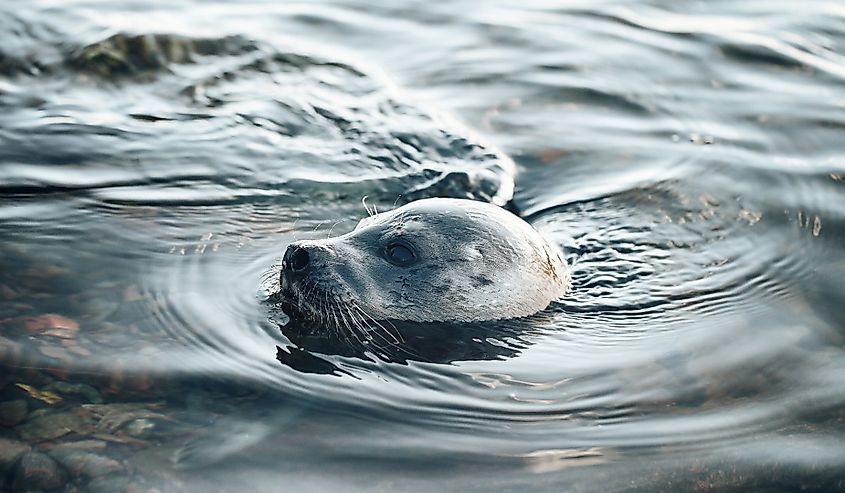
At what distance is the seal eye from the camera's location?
17.3ft

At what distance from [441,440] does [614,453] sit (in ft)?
1.96

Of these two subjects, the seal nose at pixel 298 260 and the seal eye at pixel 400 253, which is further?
the seal eye at pixel 400 253


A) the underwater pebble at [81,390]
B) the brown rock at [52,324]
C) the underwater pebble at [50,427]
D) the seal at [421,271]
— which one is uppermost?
the seal at [421,271]

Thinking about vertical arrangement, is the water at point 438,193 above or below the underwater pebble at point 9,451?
Answer: above

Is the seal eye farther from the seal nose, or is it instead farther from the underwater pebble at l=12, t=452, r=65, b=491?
the underwater pebble at l=12, t=452, r=65, b=491

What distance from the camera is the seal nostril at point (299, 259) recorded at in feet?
16.5

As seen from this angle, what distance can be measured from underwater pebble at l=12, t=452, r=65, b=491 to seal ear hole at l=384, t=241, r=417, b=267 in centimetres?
189

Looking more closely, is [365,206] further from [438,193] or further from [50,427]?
[50,427]

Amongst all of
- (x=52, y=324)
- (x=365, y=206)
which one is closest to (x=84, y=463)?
(x=52, y=324)

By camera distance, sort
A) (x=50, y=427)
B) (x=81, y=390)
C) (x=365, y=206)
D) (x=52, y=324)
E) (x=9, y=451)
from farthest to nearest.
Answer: (x=365, y=206)
(x=52, y=324)
(x=81, y=390)
(x=50, y=427)
(x=9, y=451)

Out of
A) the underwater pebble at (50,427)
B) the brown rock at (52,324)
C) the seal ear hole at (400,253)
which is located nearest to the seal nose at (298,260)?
the seal ear hole at (400,253)

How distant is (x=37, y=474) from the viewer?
3.76 meters

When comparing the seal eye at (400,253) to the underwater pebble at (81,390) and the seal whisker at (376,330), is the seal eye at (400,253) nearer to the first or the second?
the seal whisker at (376,330)

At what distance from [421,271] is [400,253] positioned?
12 cm
